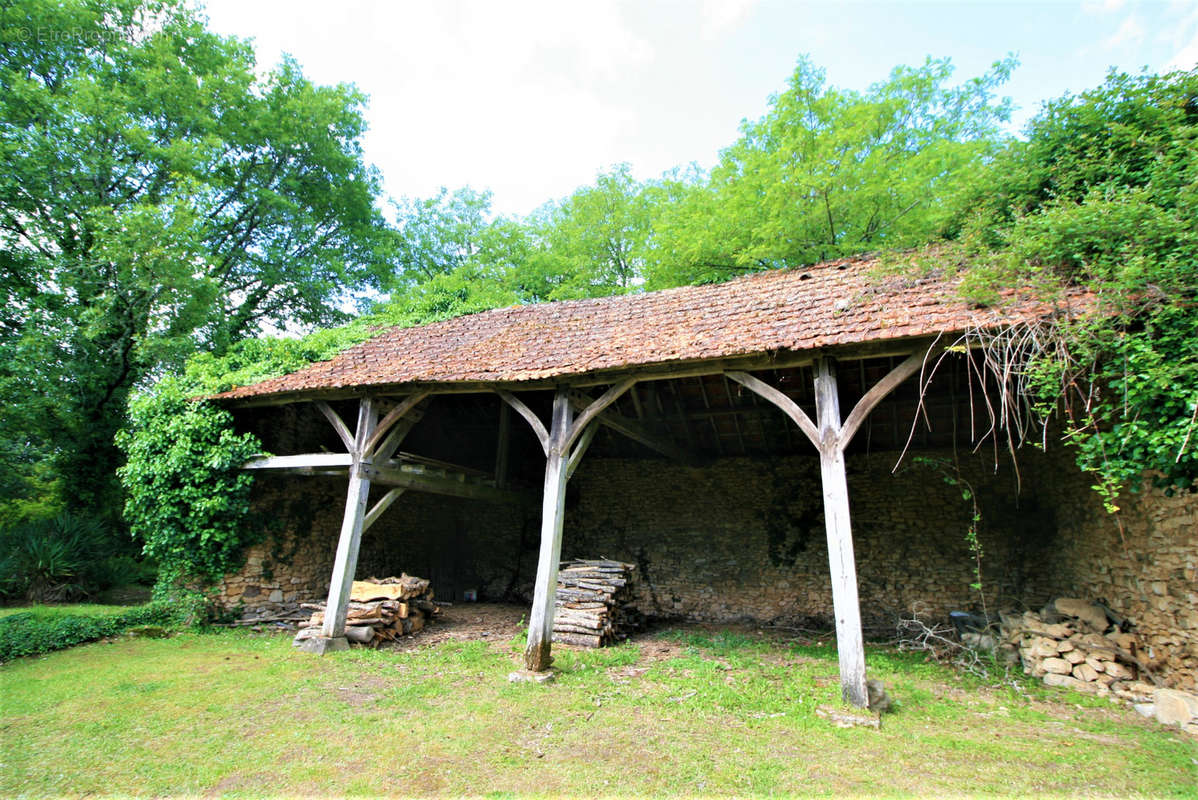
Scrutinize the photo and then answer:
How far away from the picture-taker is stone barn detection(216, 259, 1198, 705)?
5090 mm

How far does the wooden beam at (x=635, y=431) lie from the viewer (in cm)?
646

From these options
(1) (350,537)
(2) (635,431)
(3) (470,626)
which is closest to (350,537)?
(1) (350,537)

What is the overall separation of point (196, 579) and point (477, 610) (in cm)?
424

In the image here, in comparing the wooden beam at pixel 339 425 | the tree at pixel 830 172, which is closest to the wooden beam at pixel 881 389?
the tree at pixel 830 172

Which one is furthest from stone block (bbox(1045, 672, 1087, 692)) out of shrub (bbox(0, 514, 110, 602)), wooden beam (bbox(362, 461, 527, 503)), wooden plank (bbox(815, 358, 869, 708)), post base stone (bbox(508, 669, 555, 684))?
shrub (bbox(0, 514, 110, 602))

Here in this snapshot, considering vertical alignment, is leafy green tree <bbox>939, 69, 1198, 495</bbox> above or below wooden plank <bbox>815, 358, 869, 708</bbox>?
above

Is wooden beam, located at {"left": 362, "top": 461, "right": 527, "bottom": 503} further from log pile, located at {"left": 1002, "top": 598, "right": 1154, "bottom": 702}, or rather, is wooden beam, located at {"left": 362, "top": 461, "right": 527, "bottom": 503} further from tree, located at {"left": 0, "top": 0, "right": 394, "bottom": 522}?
log pile, located at {"left": 1002, "top": 598, "right": 1154, "bottom": 702}

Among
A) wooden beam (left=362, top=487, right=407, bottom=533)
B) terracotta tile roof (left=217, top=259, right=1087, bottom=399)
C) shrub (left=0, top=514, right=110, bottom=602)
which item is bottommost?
shrub (left=0, top=514, right=110, bottom=602)

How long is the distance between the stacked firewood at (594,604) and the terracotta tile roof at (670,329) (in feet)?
10.1

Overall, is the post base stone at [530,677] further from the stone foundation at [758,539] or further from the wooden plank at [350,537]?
the stone foundation at [758,539]

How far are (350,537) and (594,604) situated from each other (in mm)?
3245

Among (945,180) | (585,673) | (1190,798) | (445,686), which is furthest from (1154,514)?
(945,180)

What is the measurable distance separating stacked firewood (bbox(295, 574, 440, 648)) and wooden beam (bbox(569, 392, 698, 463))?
11.9ft

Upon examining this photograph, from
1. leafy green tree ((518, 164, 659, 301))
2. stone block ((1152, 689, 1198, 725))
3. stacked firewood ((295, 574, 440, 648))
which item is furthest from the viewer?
leafy green tree ((518, 164, 659, 301))
